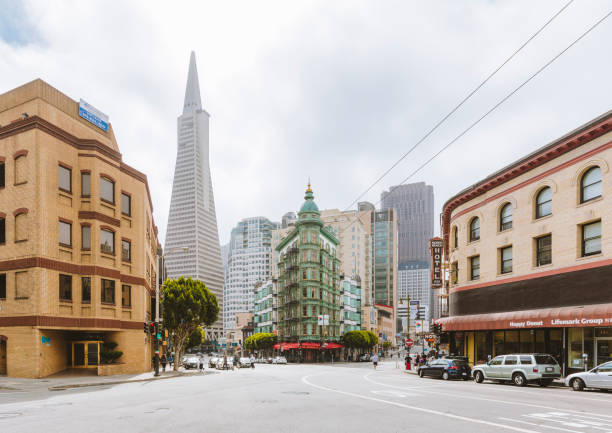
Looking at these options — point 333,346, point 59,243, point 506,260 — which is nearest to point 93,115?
point 59,243

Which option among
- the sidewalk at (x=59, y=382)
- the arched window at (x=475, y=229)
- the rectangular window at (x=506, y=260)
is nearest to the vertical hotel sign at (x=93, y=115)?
the sidewalk at (x=59, y=382)

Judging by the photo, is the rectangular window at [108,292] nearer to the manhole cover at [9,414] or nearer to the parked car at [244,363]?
the manhole cover at [9,414]

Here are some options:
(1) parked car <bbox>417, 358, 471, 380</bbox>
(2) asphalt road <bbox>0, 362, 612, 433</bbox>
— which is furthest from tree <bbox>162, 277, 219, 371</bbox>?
(2) asphalt road <bbox>0, 362, 612, 433</bbox>

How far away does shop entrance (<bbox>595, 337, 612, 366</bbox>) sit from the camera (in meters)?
26.4

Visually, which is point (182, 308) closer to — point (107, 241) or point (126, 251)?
point (126, 251)

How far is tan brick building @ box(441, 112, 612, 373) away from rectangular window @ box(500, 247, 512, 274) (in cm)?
10

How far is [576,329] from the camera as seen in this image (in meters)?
28.7

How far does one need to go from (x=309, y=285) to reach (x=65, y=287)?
198 ft

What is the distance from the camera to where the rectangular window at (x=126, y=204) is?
38.6 meters

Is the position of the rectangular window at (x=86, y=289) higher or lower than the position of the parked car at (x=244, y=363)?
higher

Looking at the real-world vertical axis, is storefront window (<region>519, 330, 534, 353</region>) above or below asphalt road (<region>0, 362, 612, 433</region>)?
below

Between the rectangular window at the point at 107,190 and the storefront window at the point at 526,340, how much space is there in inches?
1151

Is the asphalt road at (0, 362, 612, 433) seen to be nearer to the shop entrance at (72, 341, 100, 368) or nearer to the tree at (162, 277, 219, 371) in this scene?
the shop entrance at (72, 341, 100, 368)

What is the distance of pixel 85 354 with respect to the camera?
3541 centimetres
